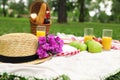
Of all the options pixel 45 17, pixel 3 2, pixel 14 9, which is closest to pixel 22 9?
pixel 14 9

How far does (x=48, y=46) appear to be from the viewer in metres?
3.43

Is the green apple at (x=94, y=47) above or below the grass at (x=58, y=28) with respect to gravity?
above

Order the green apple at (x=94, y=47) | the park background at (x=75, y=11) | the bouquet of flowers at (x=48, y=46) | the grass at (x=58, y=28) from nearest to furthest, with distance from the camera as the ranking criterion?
the bouquet of flowers at (x=48, y=46) < the green apple at (x=94, y=47) < the grass at (x=58, y=28) < the park background at (x=75, y=11)

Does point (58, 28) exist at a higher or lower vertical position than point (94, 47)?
lower

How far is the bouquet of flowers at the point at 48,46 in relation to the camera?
3386mm

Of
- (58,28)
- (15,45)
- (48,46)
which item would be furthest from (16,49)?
(58,28)

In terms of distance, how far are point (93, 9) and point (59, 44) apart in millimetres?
46789

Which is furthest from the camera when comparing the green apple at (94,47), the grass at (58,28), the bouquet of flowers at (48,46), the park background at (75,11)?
the park background at (75,11)

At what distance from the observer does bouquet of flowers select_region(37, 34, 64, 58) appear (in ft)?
11.1

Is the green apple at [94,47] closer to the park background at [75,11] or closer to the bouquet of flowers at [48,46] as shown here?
the bouquet of flowers at [48,46]

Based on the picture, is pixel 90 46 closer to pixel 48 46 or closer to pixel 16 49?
pixel 48 46

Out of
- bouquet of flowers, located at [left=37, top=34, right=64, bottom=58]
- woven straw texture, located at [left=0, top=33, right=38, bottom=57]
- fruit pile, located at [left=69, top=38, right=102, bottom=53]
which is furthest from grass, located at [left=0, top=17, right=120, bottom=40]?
woven straw texture, located at [left=0, top=33, right=38, bottom=57]

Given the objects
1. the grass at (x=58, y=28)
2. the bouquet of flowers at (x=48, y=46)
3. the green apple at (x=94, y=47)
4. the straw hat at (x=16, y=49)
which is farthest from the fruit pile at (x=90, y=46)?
the grass at (x=58, y=28)

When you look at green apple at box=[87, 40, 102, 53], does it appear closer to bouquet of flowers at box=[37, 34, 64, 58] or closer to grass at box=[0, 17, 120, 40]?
bouquet of flowers at box=[37, 34, 64, 58]
